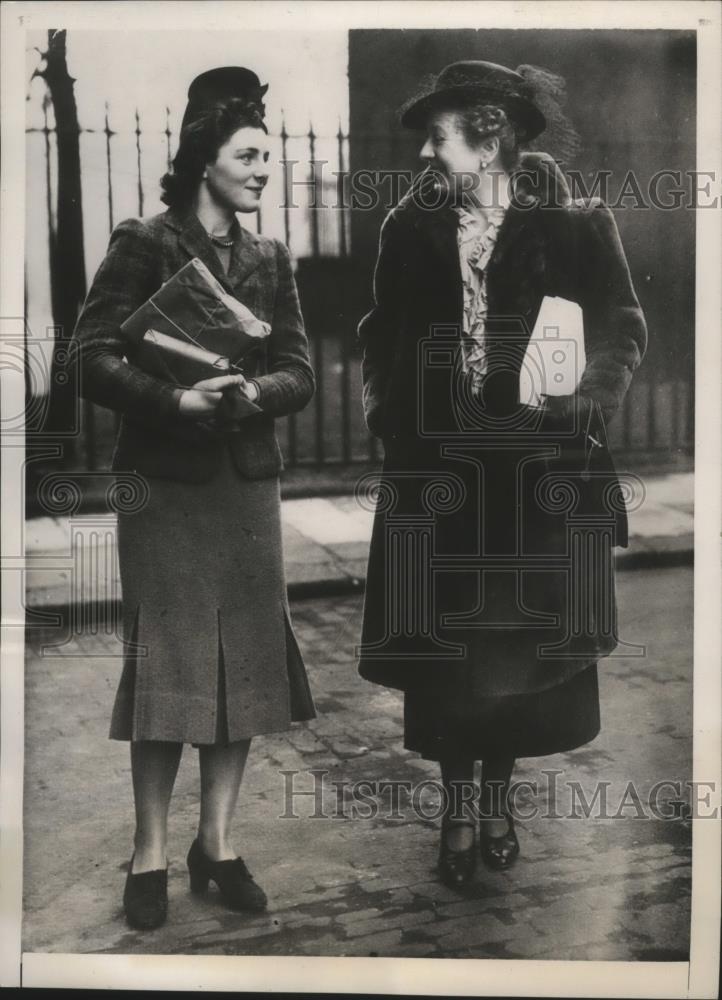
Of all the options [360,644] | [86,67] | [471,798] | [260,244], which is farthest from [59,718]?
[86,67]

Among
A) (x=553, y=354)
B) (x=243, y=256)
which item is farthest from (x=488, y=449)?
(x=243, y=256)

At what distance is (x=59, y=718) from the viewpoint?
397 cm

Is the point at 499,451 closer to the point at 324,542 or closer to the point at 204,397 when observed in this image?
the point at 324,542

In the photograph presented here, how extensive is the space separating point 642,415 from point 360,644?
1.26m

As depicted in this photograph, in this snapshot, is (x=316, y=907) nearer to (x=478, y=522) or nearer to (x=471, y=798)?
(x=471, y=798)

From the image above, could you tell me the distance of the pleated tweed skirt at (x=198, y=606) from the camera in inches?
150

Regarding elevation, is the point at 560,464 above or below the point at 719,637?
above

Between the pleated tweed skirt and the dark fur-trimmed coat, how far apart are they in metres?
0.43

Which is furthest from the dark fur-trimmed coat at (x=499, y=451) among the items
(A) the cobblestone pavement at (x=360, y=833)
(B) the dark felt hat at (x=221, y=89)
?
(B) the dark felt hat at (x=221, y=89)

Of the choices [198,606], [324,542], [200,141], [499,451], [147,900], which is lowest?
[147,900]

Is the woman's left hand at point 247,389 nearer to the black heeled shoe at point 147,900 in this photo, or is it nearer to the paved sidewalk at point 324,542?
the paved sidewalk at point 324,542

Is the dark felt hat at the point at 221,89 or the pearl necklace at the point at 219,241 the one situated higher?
the dark felt hat at the point at 221,89

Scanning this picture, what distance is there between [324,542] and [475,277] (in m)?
1.04

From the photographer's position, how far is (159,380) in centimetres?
377
